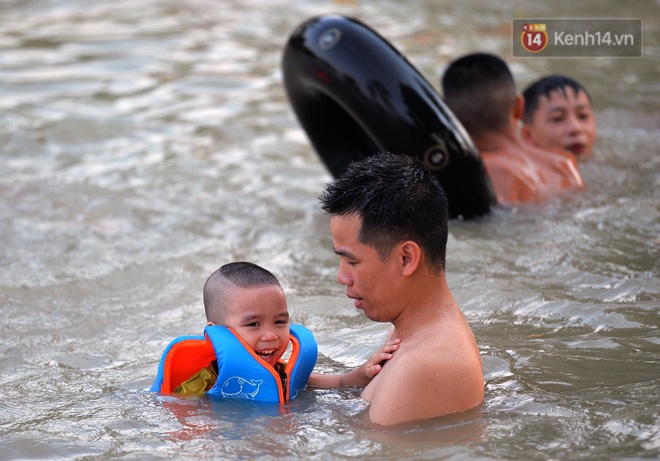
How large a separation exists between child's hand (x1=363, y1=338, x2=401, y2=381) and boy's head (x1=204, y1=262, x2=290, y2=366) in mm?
349

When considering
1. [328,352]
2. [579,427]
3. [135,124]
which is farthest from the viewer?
[135,124]

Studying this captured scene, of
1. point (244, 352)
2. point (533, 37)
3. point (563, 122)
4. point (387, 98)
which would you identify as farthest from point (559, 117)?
point (244, 352)

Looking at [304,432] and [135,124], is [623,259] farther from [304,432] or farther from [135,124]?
[135,124]

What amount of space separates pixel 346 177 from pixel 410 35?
9990mm

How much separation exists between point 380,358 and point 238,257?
270 centimetres

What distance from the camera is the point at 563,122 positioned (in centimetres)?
823

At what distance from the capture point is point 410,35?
13.6 meters

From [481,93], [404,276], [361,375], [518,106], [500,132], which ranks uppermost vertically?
[481,93]

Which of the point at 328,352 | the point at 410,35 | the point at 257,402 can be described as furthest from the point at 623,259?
the point at 410,35

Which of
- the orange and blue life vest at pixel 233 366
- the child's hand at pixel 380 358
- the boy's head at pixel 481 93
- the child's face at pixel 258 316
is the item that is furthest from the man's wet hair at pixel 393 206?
the boy's head at pixel 481 93

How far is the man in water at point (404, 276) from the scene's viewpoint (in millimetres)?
3738

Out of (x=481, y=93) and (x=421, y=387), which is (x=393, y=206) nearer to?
(x=421, y=387)

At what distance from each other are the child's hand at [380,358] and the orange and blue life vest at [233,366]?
0.25 m

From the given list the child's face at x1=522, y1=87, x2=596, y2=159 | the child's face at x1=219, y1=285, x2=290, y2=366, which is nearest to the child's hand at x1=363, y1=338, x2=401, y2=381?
the child's face at x1=219, y1=285, x2=290, y2=366
